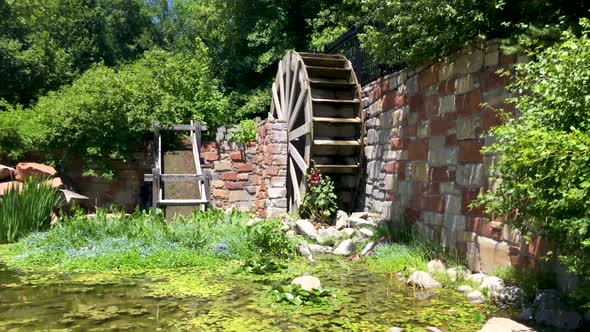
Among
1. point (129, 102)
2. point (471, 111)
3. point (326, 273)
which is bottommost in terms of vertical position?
point (326, 273)

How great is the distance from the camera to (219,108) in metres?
11.3

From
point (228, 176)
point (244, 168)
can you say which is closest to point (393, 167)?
point (244, 168)

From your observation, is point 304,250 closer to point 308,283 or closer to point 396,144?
point 308,283

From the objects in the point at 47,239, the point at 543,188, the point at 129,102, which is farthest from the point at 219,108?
the point at 543,188

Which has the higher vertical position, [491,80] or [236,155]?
[491,80]

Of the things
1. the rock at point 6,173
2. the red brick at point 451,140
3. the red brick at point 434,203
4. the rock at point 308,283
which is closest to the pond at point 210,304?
the rock at point 308,283

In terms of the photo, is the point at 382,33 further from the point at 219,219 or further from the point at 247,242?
the point at 219,219

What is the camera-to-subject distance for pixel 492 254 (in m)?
4.15

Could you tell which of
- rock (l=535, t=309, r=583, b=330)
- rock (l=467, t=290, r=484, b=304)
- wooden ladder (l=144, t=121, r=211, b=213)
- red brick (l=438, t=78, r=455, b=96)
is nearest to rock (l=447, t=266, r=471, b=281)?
rock (l=467, t=290, r=484, b=304)

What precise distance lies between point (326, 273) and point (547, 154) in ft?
8.69

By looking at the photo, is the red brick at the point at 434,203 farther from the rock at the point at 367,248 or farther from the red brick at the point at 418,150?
the rock at the point at 367,248

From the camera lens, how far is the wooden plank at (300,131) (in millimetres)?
7234

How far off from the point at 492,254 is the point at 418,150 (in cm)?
172

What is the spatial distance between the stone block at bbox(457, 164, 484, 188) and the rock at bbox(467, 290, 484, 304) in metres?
0.97
